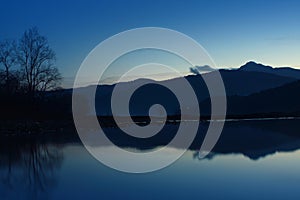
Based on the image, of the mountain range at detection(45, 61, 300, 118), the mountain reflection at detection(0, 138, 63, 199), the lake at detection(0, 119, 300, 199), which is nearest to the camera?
the lake at detection(0, 119, 300, 199)

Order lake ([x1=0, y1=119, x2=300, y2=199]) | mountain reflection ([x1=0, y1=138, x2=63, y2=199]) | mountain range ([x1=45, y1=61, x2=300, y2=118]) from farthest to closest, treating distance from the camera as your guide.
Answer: mountain range ([x1=45, y1=61, x2=300, y2=118]) < mountain reflection ([x1=0, y1=138, x2=63, y2=199]) < lake ([x1=0, y1=119, x2=300, y2=199])

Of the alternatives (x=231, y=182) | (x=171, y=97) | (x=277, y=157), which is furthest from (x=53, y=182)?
→ (x=171, y=97)

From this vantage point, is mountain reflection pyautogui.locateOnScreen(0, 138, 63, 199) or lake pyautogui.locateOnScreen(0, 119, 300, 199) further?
mountain reflection pyautogui.locateOnScreen(0, 138, 63, 199)

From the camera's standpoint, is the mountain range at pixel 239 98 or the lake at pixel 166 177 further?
the mountain range at pixel 239 98

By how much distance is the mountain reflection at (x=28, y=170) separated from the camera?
8.27m

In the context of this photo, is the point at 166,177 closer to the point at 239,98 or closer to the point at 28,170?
the point at 28,170

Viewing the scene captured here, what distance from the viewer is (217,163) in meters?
11.8

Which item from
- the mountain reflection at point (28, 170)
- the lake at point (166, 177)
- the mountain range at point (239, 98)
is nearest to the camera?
the lake at point (166, 177)

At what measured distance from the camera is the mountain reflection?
827 cm

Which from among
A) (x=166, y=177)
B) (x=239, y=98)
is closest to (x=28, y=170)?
(x=166, y=177)

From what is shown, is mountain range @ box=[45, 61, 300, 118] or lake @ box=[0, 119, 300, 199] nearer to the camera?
lake @ box=[0, 119, 300, 199]

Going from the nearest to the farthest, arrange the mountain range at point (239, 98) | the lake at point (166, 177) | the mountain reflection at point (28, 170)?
the lake at point (166, 177) → the mountain reflection at point (28, 170) → the mountain range at point (239, 98)

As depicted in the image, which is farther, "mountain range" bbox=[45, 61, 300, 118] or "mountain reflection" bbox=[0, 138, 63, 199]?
"mountain range" bbox=[45, 61, 300, 118]

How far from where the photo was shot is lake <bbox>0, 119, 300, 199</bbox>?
25.5 ft
